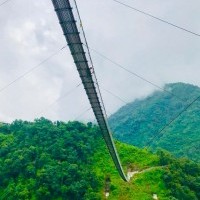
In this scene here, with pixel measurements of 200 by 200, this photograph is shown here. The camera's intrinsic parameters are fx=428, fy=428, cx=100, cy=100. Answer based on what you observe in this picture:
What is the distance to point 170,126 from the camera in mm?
98312

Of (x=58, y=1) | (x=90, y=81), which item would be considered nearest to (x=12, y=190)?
(x=90, y=81)

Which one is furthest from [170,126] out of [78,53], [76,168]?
[78,53]

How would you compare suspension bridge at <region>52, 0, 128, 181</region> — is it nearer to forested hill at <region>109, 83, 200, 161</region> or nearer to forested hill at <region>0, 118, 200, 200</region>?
forested hill at <region>0, 118, 200, 200</region>

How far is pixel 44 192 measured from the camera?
1815 inches

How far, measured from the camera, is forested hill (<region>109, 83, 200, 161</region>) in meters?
86.7

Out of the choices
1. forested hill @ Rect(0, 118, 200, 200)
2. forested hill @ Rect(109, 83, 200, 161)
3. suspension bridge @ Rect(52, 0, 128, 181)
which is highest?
suspension bridge @ Rect(52, 0, 128, 181)

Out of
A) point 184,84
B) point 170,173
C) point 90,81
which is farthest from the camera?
point 184,84

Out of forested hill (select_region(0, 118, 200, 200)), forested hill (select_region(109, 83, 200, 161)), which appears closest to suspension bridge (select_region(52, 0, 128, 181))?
forested hill (select_region(0, 118, 200, 200))

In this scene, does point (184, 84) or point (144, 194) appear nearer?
point (144, 194)

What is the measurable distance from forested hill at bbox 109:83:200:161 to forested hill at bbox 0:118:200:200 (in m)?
22.4

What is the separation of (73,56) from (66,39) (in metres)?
1.39

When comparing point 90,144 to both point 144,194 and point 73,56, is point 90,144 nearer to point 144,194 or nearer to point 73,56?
point 144,194

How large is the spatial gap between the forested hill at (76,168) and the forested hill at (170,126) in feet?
73.6

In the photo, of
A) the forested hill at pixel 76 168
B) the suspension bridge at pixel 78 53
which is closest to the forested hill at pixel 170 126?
the forested hill at pixel 76 168
